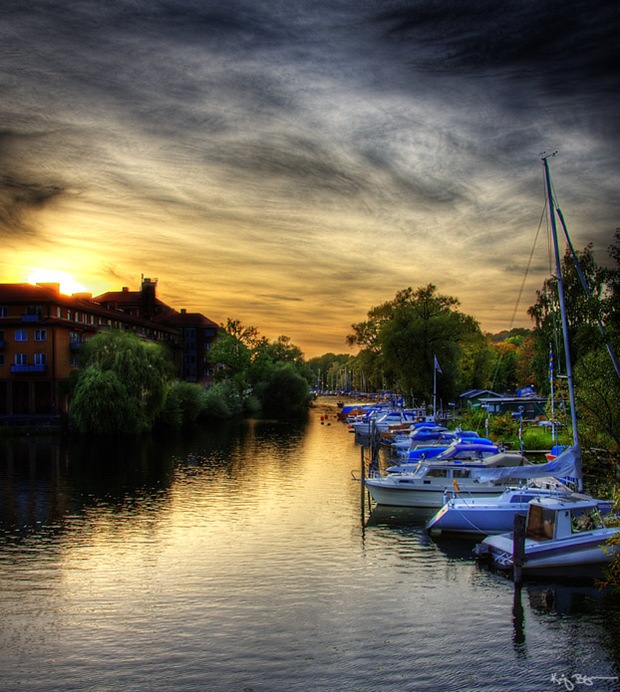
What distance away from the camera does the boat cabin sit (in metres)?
25.6

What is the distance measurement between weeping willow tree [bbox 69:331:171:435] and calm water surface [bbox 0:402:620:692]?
112 ft

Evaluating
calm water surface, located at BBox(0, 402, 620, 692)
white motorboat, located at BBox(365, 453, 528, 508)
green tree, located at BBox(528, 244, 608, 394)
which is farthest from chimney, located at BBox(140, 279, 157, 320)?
white motorboat, located at BBox(365, 453, 528, 508)

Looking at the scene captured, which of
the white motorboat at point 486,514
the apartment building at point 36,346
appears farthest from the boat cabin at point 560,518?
the apartment building at point 36,346

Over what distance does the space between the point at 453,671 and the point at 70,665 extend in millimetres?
10551

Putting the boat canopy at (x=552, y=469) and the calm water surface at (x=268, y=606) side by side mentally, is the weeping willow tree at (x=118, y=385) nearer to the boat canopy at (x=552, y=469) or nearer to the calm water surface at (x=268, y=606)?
the calm water surface at (x=268, y=606)

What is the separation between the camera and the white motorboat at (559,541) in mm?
25078

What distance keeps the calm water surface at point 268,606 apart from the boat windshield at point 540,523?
7.87 ft

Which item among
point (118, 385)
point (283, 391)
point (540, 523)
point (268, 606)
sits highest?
point (118, 385)

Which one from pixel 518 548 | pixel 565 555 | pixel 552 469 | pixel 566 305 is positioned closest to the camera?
pixel 518 548

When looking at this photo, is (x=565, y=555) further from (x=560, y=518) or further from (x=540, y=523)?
(x=540, y=523)

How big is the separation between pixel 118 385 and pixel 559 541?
59124 mm

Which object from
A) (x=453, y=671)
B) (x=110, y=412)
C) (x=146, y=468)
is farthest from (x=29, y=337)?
(x=453, y=671)

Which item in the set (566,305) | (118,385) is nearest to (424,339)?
(566,305)

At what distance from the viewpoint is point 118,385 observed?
246 ft
